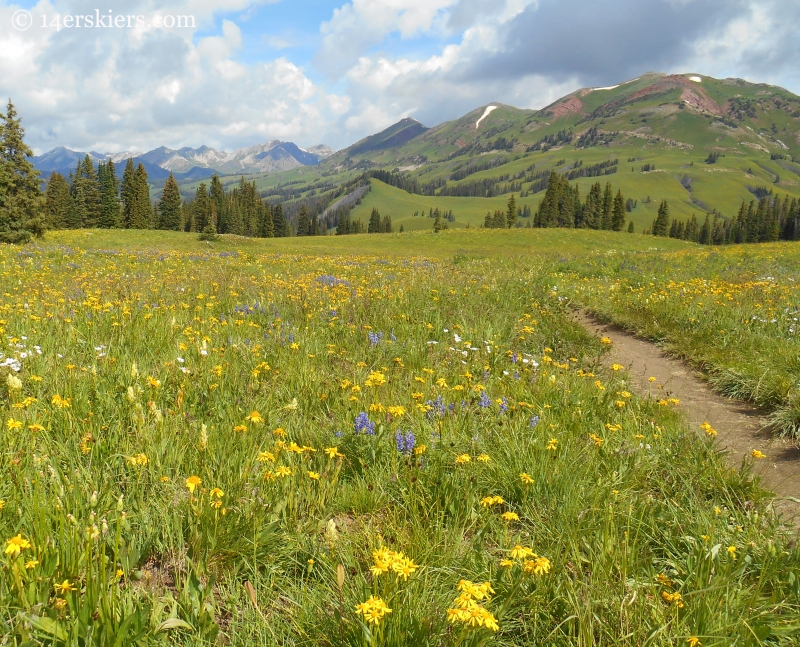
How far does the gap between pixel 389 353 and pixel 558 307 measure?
589 cm

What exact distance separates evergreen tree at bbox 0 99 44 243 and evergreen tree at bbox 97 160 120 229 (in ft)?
136

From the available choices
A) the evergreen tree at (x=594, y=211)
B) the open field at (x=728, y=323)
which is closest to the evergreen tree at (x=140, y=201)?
the open field at (x=728, y=323)

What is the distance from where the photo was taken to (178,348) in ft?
17.0

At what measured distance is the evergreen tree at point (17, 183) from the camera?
1126 inches

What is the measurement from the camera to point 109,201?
70.4m

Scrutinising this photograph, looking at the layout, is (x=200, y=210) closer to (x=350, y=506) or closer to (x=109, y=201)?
(x=109, y=201)

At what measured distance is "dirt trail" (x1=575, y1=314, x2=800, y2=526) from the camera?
12.3ft

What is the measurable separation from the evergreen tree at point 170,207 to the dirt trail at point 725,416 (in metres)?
84.0

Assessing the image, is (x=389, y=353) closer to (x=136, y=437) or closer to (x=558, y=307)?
(x=136, y=437)

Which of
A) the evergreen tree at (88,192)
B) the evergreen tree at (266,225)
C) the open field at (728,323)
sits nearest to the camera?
the open field at (728,323)

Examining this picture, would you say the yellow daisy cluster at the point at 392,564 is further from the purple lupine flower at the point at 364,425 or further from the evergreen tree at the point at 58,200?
the evergreen tree at the point at 58,200

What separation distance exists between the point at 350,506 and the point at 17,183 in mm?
41547

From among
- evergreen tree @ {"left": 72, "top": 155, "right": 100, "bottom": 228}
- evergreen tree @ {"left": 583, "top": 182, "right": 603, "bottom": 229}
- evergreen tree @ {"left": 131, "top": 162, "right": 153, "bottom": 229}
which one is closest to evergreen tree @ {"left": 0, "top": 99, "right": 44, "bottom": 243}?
evergreen tree @ {"left": 131, "top": 162, "right": 153, "bottom": 229}

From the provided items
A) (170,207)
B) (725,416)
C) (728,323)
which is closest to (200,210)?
Answer: (170,207)
